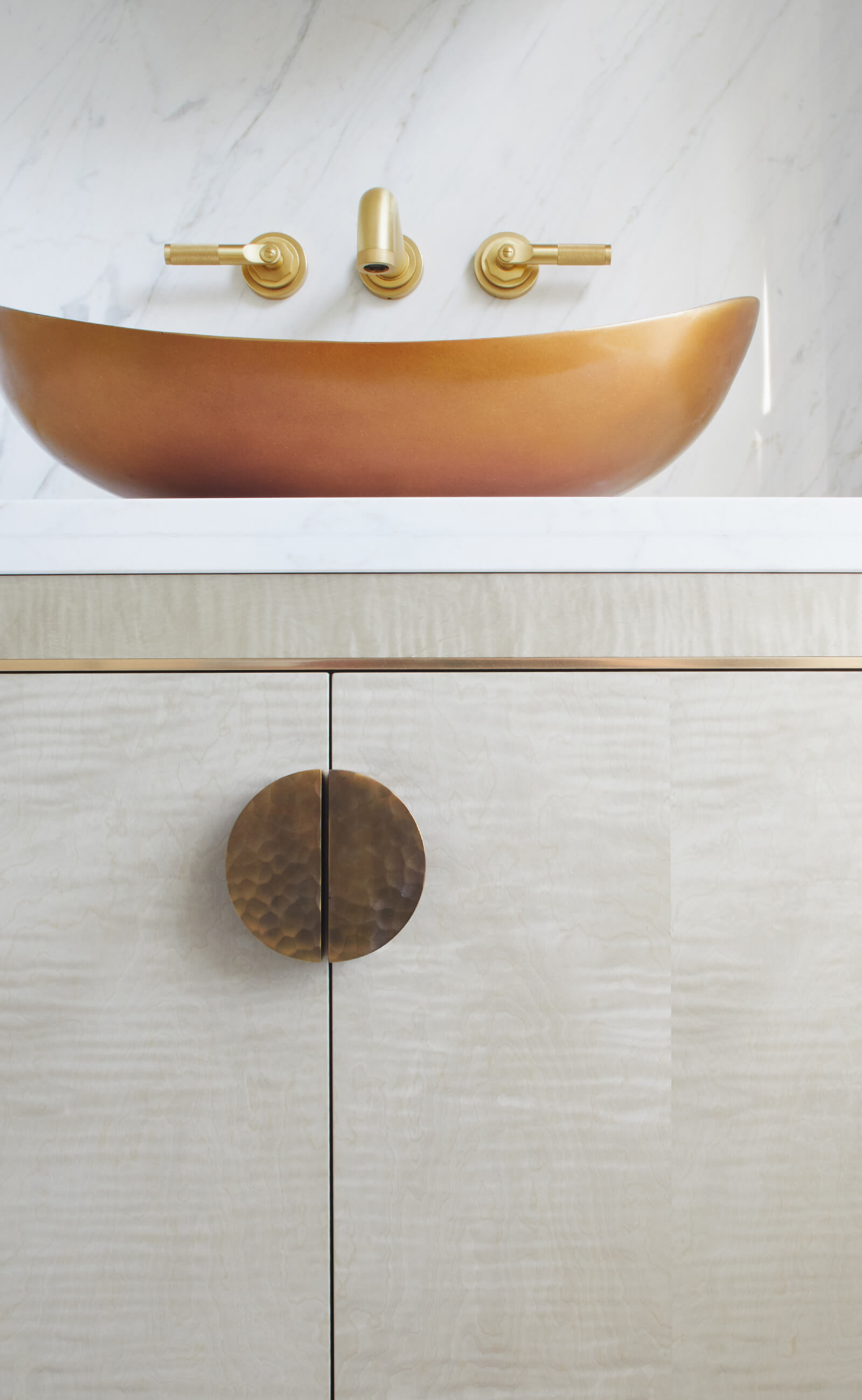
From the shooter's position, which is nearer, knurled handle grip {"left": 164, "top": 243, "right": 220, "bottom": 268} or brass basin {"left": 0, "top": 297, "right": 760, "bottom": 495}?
brass basin {"left": 0, "top": 297, "right": 760, "bottom": 495}

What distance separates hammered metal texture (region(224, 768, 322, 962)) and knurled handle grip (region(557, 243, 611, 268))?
1.83ft

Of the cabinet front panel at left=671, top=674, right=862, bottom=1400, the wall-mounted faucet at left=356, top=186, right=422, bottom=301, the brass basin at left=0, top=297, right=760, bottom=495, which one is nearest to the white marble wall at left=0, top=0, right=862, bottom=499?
the wall-mounted faucet at left=356, top=186, right=422, bottom=301

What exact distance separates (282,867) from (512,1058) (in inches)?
5.6

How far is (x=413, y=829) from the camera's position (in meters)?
0.40

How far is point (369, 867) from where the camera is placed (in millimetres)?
402

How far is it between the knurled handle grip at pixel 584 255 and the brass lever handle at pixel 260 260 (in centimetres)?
24

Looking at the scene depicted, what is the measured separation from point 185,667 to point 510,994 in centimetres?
22

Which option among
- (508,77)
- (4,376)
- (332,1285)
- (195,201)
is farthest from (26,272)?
(332,1285)

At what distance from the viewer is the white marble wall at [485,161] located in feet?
2.61

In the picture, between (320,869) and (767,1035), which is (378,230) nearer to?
(320,869)

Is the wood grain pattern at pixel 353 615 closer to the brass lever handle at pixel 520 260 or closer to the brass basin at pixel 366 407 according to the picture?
the brass basin at pixel 366 407

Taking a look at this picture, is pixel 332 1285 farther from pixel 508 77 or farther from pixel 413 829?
pixel 508 77

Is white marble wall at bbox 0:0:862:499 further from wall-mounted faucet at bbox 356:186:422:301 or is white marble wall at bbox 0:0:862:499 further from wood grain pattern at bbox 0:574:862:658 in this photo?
wood grain pattern at bbox 0:574:862:658

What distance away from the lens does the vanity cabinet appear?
1.33 ft
